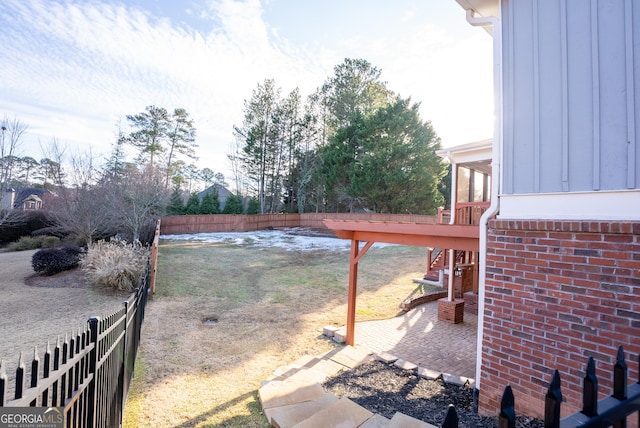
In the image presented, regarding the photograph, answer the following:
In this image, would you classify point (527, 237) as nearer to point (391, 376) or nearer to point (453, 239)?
point (453, 239)

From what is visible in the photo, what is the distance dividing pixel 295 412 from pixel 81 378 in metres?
2.08

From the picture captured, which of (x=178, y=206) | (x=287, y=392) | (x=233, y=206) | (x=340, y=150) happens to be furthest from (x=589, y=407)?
(x=233, y=206)

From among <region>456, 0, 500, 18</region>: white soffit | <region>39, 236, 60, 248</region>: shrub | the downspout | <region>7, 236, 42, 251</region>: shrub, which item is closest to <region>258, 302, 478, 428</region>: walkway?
the downspout

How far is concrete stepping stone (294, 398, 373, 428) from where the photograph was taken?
110 inches

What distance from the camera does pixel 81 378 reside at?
160cm

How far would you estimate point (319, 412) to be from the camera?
294 centimetres

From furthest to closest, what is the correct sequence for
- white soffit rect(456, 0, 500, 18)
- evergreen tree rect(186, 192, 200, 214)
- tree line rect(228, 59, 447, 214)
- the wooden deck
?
evergreen tree rect(186, 192, 200, 214), tree line rect(228, 59, 447, 214), the wooden deck, white soffit rect(456, 0, 500, 18)

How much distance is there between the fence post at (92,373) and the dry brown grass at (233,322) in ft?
5.32

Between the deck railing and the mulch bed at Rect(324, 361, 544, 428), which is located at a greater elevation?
the deck railing

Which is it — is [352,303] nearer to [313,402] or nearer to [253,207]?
[313,402]

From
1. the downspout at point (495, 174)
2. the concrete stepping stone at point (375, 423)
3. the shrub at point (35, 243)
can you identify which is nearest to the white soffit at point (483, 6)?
the downspout at point (495, 174)

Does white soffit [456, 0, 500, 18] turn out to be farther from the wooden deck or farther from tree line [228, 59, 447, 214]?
tree line [228, 59, 447, 214]

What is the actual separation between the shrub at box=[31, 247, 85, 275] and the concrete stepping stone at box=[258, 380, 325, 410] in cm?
935

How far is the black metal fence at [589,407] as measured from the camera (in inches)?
30.6
